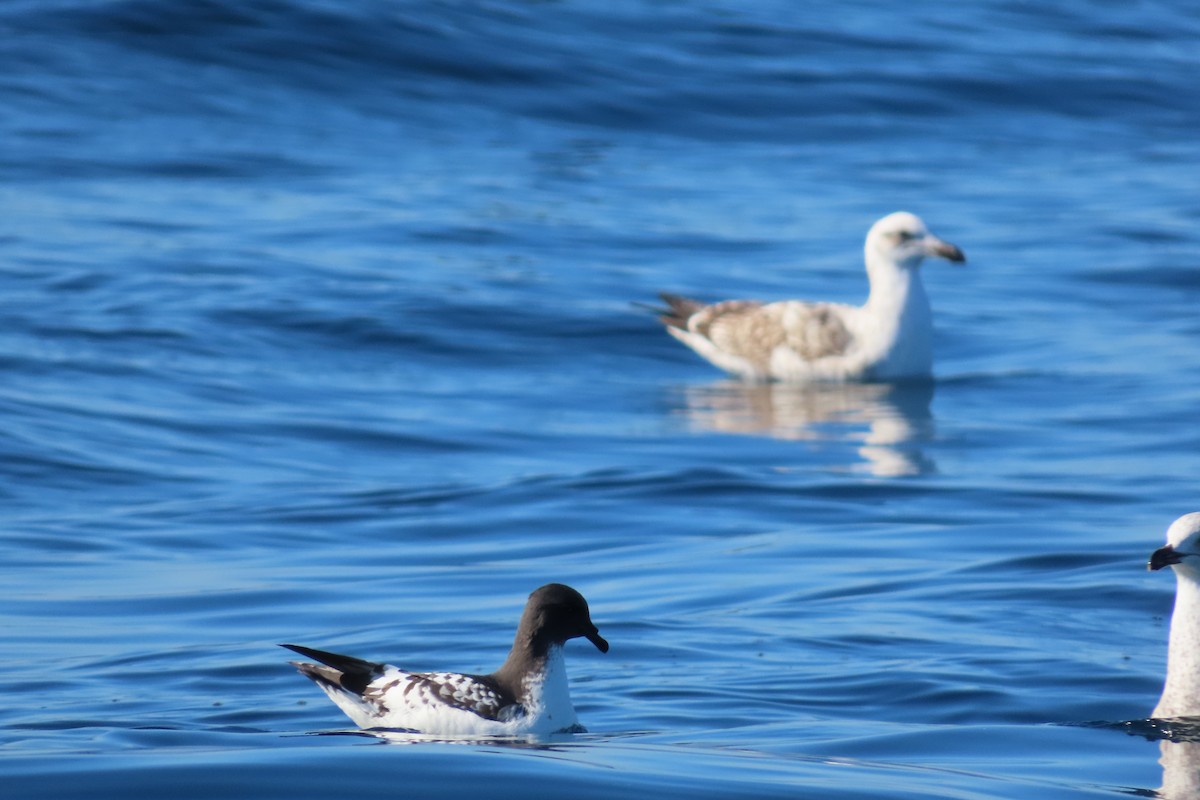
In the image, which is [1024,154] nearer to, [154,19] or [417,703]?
[154,19]

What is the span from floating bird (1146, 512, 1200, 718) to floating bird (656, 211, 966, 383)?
961 centimetres

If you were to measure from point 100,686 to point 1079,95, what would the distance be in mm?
25933

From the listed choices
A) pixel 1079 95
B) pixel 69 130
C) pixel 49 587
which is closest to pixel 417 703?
pixel 49 587

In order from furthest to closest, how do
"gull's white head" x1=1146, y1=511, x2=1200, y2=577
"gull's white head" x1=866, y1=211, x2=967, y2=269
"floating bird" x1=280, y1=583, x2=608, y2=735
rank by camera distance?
"gull's white head" x1=866, y1=211, x2=967, y2=269 → "gull's white head" x1=1146, y1=511, x2=1200, y2=577 → "floating bird" x1=280, y1=583, x2=608, y2=735

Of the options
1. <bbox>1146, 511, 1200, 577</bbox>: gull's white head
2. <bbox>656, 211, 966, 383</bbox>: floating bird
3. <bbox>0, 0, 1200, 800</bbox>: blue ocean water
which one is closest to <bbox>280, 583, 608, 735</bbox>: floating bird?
<bbox>0, 0, 1200, 800</bbox>: blue ocean water

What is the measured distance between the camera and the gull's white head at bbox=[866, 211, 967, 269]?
58.1 feet

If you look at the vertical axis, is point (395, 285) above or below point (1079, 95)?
below

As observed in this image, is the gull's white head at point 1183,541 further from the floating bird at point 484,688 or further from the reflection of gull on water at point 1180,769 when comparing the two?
the floating bird at point 484,688

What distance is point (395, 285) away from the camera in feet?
66.0

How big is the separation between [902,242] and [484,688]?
11450 millimetres

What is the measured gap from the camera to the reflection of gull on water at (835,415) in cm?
1387

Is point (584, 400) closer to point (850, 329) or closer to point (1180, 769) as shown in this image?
point (850, 329)

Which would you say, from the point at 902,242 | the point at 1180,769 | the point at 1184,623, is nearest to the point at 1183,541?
the point at 1184,623

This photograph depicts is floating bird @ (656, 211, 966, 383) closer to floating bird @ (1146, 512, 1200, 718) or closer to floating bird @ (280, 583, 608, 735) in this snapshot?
floating bird @ (1146, 512, 1200, 718)
